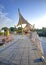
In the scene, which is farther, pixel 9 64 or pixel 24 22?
pixel 24 22

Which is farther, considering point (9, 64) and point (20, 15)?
point (20, 15)

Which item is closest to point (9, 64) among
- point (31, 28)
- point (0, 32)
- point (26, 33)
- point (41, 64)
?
point (41, 64)

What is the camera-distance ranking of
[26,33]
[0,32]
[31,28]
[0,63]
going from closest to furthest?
1. [0,63]
2. [31,28]
3. [26,33]
4. [0,32]

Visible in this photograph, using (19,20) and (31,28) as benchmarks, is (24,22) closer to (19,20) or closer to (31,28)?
(19,20)

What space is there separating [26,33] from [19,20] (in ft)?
13.4

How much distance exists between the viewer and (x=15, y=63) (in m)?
5.03

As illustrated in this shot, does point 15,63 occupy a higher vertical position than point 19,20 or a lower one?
lower

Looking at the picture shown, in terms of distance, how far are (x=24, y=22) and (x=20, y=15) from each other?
0.98 m

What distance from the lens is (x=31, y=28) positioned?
17.1 metres

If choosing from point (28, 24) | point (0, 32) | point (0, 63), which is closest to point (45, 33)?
point (0, 32)

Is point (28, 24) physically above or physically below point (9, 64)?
above

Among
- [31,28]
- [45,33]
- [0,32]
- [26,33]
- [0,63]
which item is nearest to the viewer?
[0,63]

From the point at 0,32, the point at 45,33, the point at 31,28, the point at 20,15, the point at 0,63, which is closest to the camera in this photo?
the point at 0,63

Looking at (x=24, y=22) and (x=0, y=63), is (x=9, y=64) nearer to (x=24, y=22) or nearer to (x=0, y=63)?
(x=0, y=63)
